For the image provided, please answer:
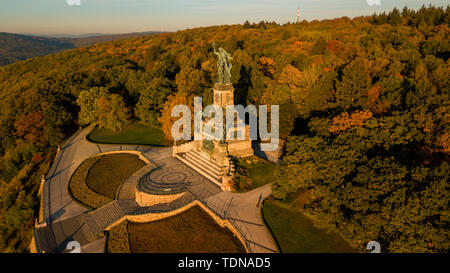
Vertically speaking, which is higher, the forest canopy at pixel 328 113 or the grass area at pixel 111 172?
the forest canopy at pixel 328 113

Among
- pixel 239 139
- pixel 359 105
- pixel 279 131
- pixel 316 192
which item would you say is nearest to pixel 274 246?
pixel 316 192

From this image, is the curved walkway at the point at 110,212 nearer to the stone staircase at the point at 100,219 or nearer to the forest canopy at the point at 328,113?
the stone staircase at the point at 100,219

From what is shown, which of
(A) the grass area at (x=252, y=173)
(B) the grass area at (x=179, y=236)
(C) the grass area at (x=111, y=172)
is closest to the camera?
(B) the grass area at (x=179, y=236)

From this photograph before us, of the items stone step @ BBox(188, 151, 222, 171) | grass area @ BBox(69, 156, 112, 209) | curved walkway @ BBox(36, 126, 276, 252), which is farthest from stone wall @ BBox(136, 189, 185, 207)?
stone step @ BBox(188, 151, 222, 171)

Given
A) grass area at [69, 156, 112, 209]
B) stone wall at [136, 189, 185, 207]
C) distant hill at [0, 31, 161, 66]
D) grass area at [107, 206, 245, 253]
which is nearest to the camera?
grass area at [107, 206, 245, 253]

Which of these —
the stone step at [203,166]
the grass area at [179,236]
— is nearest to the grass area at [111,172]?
the stone step at [203,166]

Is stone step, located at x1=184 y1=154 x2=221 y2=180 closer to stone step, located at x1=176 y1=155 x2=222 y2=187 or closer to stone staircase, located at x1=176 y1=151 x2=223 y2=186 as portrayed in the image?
stone staircase, located at x1=176 y1=151 x2=223 y2=186

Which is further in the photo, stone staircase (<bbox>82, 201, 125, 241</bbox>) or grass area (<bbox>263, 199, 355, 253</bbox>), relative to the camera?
stone staircase (<bbox>82, 201, 125, 241</bbox>)
